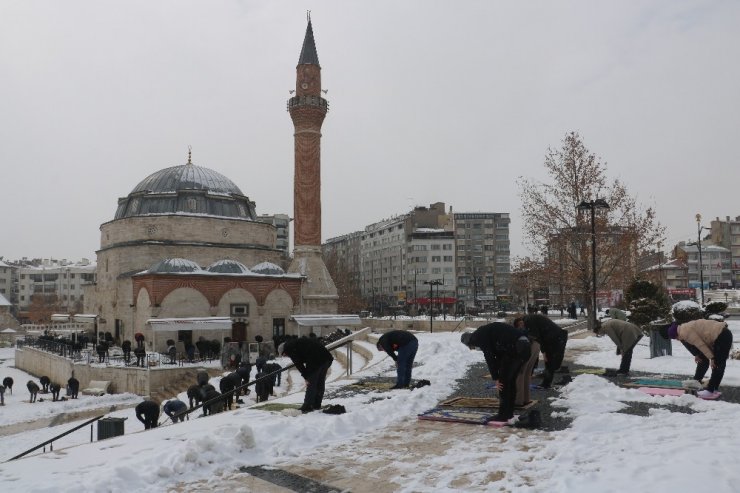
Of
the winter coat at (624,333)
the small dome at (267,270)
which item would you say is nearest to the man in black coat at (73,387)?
the small dome at (267,270)

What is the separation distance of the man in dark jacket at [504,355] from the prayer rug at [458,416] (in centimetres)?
20

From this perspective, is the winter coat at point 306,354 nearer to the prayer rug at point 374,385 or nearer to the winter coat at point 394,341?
the winter coat at point 394,341

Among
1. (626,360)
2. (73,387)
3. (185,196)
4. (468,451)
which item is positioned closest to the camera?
(468,451)

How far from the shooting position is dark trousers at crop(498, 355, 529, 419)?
7.23 m

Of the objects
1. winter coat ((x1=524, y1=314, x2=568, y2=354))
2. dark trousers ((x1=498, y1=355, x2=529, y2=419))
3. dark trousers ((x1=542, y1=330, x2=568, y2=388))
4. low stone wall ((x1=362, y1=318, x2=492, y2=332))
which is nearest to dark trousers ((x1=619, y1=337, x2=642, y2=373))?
dark trousers ((x1=542, y1=330, x2=568, y2=388))

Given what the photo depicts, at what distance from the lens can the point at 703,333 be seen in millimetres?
8742

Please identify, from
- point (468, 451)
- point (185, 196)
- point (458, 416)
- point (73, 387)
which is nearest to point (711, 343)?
point (458, 416)

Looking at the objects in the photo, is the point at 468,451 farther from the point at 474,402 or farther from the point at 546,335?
the point at 546,335

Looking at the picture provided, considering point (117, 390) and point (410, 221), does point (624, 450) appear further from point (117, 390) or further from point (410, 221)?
point (410, 221)

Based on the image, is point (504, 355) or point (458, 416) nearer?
point (504, 355)

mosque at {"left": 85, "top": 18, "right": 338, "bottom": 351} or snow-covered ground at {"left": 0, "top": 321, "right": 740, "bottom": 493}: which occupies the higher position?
mosque at {"left": 85, "top": 18, "right": 338, "bottom": 351}

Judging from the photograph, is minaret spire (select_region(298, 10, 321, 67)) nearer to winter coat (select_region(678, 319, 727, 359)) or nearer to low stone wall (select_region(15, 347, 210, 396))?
low stone wall (select_region(15, 347, 210, 396))

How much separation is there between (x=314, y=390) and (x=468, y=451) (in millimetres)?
2967

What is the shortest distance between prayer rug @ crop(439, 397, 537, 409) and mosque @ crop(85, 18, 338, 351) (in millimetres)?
22266
